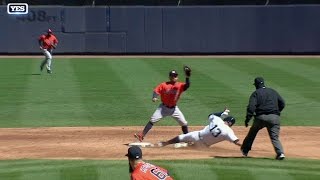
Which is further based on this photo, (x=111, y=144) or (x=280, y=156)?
(x=111, y=144)

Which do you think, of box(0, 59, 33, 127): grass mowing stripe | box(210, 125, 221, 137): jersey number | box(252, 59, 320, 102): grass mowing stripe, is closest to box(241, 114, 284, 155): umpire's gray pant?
box(210, 125, 221, 137): jersey number

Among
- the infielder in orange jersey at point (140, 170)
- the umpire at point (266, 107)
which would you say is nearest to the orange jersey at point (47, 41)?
the umpire at point (266, 107)

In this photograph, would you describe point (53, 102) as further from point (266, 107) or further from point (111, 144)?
point (266, 107)

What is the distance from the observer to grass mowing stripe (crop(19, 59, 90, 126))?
69.9 feet

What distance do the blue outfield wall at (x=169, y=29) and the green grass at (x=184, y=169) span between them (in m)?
25.8

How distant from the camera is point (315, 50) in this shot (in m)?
41.6

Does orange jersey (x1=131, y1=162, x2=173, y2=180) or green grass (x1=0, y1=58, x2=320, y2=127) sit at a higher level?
orange jersey (x1=131, y1=162, x2=173, y2=180)

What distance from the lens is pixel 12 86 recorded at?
27.6 meters

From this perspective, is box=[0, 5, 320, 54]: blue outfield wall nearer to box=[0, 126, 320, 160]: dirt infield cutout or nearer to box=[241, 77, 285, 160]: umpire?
box=[0, 126, 320, 160]: dirt infield cutout

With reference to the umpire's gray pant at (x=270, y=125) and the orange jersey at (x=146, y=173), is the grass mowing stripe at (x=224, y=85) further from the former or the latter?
the orange jersey at (x=146, y=173)

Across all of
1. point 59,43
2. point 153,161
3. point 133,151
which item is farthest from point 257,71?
point 133,151

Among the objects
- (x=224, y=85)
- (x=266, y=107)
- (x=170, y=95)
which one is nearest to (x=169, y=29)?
A: (x=224, y=85)

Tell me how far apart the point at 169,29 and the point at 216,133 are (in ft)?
84.3

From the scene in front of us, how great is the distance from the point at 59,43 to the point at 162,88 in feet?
80.2
